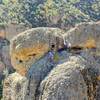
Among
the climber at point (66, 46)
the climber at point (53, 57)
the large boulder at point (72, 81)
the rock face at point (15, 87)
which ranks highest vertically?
the climber at point (66, 46)

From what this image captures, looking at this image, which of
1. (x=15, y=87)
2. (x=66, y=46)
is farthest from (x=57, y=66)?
(x=15, y=87)

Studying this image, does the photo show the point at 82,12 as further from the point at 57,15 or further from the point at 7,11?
the point at 7,11

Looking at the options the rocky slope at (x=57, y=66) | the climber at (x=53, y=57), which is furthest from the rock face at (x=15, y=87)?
the climber at (x=53, y=57)

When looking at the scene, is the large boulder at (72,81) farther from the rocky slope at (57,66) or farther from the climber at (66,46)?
the climber at (66,46)

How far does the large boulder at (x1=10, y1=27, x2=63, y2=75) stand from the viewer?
3314 millimetres

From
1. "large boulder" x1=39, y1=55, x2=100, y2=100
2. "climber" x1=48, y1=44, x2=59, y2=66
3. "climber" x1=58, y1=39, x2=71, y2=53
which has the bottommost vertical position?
"large boulder" x1=39, y1=55, x2=100, y2=100

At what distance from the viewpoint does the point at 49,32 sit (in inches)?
133

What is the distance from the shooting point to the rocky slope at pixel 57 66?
119 inches

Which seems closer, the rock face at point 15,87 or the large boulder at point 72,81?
the large boulder at point 72,81

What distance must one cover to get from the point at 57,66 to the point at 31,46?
0.30m

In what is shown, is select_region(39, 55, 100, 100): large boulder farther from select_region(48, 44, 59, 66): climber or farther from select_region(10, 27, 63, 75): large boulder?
select_region(10, 27, 63, 75): large boulder

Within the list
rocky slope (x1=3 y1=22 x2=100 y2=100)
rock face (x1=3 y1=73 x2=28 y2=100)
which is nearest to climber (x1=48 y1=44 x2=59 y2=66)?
rocky slope (x1=3 y1=22 x2=100 y2=100)

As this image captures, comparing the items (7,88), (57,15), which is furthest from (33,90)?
(57,15)

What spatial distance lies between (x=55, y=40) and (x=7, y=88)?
77cm
